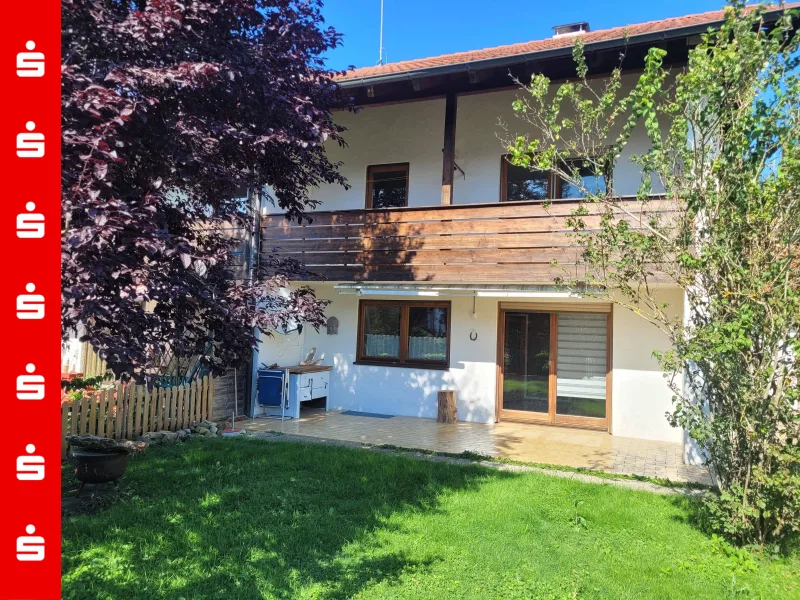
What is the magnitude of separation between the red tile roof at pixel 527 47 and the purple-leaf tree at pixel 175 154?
482 centimetres

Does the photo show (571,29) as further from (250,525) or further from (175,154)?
(250,525)

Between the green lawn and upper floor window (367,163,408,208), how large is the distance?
7.25 m

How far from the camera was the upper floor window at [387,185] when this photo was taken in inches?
487

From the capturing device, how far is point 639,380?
9.91 meters

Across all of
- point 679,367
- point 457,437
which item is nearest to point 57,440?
point 679,367

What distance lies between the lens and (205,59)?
12.7 feet

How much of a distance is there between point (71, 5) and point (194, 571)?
13.4 ft

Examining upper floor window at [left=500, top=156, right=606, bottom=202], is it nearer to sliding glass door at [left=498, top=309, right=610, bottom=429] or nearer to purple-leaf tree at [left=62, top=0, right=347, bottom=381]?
sliding glass door at [left=498, top=309, right=610, bottom=429]

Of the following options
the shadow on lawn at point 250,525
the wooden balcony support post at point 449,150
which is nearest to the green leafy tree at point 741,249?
the shadow on lawn at point 250,525

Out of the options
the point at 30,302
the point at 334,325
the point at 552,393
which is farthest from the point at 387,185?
the point at 30,302

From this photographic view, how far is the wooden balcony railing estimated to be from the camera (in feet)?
29.7

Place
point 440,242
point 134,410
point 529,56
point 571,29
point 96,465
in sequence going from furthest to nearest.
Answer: point 571,29 → point 440,242 → point 529,56 → point 134,410 → point 96,465

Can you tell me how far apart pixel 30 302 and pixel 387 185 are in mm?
10530

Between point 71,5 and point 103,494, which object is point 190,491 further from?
point 71,5
